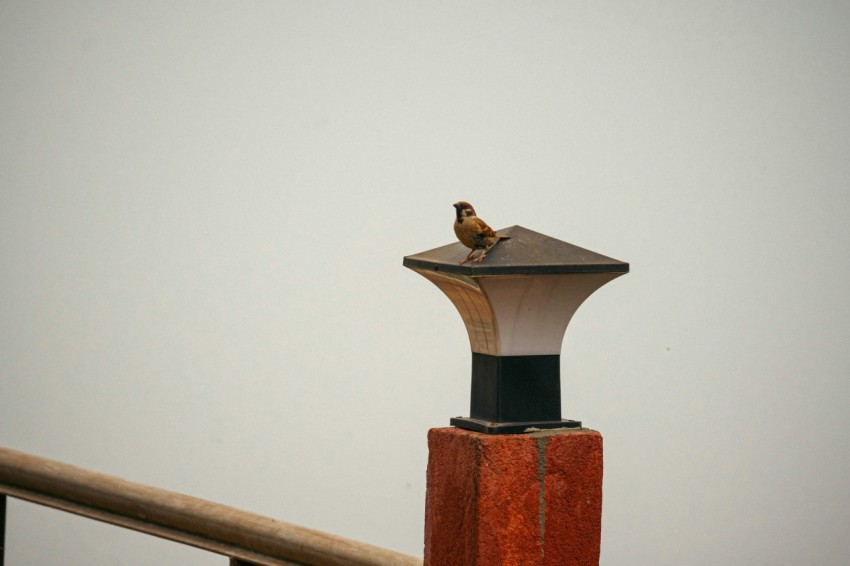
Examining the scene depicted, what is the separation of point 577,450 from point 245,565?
98cm

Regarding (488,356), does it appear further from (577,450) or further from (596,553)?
(596,553)

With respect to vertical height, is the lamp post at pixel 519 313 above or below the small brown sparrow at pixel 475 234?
below

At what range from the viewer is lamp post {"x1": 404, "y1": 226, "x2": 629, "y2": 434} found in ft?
5.46

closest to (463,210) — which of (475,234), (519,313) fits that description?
(475,234)

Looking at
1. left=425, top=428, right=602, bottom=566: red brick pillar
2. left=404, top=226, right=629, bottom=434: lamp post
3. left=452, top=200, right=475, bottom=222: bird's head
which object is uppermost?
left=452, top=200, right=475, bottom=222: bird's head

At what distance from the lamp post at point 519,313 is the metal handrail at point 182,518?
0.47 metres

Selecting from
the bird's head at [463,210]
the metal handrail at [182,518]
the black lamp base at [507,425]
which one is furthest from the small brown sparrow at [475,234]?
the metal handrail at [182,518]

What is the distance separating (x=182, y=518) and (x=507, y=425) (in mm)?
1076

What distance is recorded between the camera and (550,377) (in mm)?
1746

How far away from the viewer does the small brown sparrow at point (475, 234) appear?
1.70 meters

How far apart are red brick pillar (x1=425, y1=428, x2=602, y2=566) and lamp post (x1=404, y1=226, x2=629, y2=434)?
0.04 meters

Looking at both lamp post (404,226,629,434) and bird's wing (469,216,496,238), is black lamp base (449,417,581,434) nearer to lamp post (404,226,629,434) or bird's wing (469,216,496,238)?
lamp post (404,226,629,434)

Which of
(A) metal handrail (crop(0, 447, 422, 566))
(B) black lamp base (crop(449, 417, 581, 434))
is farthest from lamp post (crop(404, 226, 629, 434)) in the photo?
(A) metal handrail (crop(0, 447, 422, 566))

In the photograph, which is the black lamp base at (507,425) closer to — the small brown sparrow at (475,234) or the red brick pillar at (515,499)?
the red brick pillar at (515,499)
